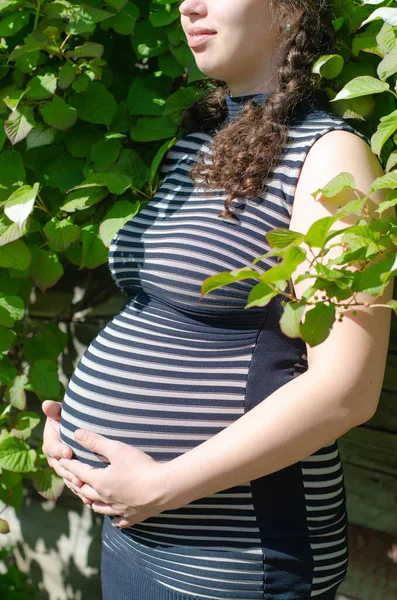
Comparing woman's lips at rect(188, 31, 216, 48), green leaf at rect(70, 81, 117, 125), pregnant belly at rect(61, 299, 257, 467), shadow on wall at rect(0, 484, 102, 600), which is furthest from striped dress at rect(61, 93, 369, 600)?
shadow on wall at rect(0, 484, 102, 600)

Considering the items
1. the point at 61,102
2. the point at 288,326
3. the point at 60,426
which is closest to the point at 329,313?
the point at 288,326

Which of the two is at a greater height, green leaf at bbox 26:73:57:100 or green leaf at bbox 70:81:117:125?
green leaf at bbox 26:73:57:100

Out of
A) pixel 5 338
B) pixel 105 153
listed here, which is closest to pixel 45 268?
pixel 5 338

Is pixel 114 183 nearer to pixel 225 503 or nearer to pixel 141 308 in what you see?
pixel 141 308

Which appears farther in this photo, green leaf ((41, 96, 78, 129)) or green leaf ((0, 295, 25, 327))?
green leaf ((0, 295, 25, 327))

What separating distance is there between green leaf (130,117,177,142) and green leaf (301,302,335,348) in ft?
2.94

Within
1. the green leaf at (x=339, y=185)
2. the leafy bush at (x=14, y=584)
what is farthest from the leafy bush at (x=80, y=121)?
the leafy bush at (x=14, y=584)

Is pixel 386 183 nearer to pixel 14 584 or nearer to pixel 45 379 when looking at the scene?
pixel 45 379

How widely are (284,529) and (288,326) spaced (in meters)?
0.54

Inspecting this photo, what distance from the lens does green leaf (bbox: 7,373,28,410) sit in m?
1.91

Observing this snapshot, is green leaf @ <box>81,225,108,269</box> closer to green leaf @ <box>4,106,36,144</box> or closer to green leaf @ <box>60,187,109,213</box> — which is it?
green leaf @ <box>60,187,109,213</box>

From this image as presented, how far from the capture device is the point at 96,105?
1709 mm

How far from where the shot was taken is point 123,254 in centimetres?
147

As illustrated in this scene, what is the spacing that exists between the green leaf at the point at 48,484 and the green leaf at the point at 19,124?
2.72ft
